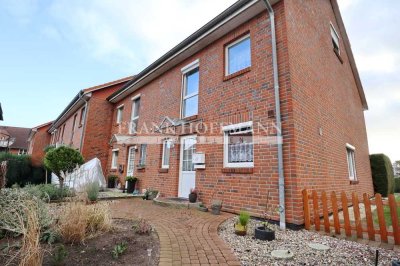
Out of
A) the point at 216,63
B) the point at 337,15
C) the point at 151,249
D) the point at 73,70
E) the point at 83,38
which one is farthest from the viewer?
the point at 73,70

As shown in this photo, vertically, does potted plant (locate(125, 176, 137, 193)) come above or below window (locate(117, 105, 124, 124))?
below

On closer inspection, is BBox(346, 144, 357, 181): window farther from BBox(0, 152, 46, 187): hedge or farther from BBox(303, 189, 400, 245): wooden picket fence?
BBox(0, 152, 46, 187): hedge

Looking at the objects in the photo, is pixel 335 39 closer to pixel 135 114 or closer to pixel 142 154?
pixel 142 154

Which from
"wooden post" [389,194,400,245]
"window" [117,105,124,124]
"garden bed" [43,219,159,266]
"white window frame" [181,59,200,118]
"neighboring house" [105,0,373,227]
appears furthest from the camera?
"window" [117,105,124,124]

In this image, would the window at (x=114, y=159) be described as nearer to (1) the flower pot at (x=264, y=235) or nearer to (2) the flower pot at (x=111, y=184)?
(2) the flower pot at (x=111, y=184)

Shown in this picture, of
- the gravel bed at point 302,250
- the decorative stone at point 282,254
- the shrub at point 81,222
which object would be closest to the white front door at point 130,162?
the shrub at point 81,222

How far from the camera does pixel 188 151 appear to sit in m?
7.71

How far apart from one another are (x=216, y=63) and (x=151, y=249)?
19.6 ft

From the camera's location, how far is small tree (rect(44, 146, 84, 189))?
338 inches

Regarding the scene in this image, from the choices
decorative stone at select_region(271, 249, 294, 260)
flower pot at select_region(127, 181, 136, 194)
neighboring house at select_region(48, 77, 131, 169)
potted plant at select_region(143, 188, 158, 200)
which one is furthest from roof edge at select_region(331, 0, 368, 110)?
neighboring house at select_region(48, 77, 131, 169)

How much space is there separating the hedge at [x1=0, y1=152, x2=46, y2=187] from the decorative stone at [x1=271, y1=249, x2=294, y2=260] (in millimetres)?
14307

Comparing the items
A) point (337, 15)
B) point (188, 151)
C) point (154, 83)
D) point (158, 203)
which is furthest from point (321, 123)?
point (154, 83)

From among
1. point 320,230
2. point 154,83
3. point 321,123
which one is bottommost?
point 320,230

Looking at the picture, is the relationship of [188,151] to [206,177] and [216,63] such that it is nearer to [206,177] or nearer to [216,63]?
[206,177]
